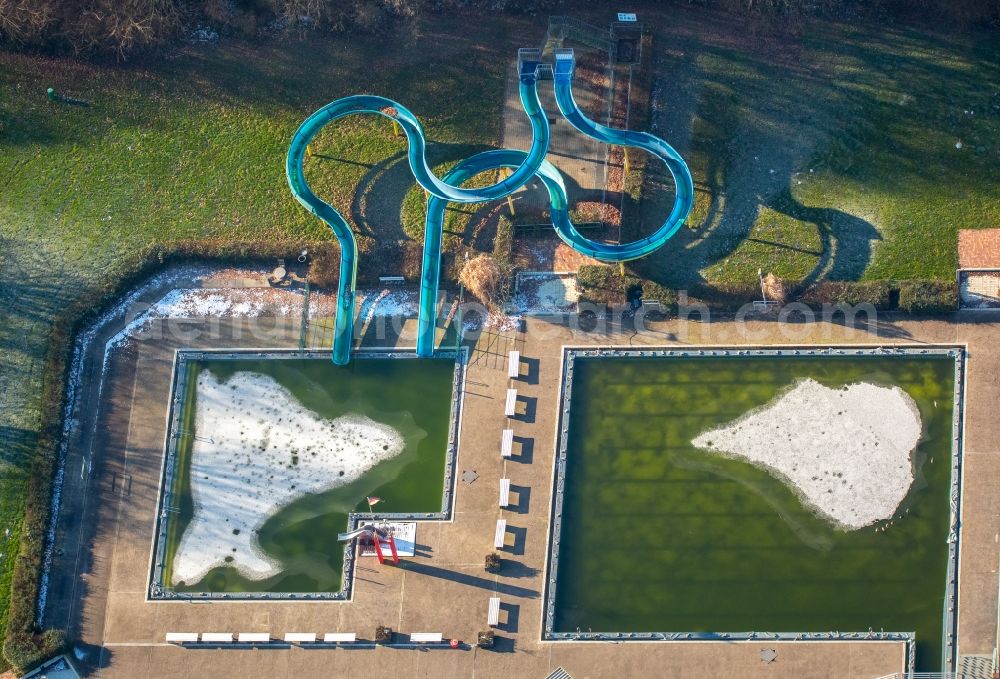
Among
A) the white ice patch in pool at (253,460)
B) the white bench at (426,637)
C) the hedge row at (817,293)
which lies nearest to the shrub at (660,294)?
the hedge row at (817,293)

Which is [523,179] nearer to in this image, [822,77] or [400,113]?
[400,113]

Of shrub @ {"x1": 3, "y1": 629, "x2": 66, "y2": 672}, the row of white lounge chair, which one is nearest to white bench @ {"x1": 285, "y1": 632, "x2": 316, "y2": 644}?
the row of white lounge chair

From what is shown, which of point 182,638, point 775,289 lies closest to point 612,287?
point 775,289

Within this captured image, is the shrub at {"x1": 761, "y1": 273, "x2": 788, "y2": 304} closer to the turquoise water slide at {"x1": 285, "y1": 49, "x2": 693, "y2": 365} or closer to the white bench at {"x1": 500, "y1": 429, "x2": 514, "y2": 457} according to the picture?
the turquoise water slide at {"x1": 285, "y1": 49, "x2": 693, "y2": 365}

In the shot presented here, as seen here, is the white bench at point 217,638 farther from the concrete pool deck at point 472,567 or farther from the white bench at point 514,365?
the white bench at point 514,365

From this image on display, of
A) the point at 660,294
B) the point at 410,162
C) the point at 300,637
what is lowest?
the point at 300,637

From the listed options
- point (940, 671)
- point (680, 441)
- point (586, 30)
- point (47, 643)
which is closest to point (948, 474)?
point (940, 671)

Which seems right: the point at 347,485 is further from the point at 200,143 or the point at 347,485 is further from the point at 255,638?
the point at 200,143
